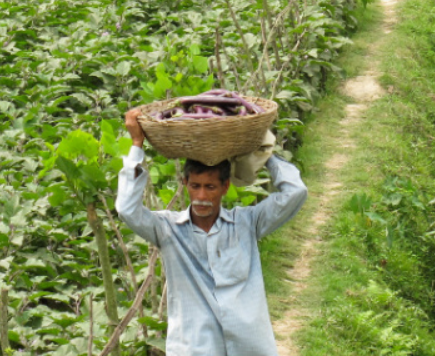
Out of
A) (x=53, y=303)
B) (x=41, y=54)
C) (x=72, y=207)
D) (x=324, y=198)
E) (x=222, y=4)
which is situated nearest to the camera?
(x=72, y=207)

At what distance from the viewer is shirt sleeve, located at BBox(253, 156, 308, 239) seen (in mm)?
3131

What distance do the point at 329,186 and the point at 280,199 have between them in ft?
13.2

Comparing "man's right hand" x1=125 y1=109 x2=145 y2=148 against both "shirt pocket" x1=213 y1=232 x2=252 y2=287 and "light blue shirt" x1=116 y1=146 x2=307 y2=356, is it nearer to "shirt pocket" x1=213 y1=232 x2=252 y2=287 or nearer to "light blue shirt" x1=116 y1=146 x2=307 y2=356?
"light blue shirt" x1=116 y1=146 x2=307 y2=356

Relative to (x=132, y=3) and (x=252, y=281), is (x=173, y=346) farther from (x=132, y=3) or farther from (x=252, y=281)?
(x=132, y=3)

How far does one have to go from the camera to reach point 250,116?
299 cm

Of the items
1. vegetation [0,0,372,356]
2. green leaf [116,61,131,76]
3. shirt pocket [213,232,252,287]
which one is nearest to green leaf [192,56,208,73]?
vegetation [0,0,372,356]

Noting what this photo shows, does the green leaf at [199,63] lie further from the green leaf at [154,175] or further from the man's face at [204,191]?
the man's face at [204,191]

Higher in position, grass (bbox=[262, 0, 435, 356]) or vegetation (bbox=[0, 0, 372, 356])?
vegetation (bbox=[0, 0, 372, 356])

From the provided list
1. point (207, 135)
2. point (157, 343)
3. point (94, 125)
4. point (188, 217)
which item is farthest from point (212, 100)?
point (94, 125)

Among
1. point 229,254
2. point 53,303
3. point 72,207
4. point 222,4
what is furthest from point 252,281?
point 222,4

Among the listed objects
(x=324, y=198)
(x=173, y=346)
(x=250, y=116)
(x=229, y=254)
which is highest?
(x=250, y=116)

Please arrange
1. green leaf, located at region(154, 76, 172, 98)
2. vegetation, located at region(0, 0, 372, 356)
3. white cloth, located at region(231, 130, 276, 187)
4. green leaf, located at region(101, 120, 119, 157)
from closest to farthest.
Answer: white cloth, located at region(231, 130, 276, 187) → green leaf, located at region(101, 120, 119, 157) → vegetation, located at region(0, 0, 372, 356) → green leaf, located at region(154, 76, 172, 98)

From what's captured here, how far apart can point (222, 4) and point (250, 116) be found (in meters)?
6.15

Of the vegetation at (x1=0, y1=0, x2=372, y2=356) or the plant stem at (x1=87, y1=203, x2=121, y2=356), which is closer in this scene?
the plant stem at (x1=87, y1=203, x2=121, y2=356)
